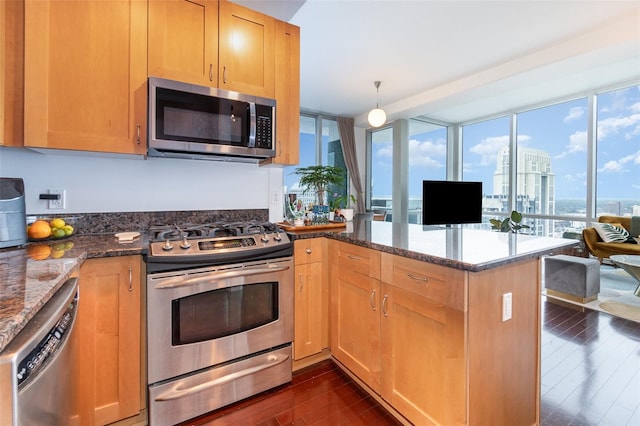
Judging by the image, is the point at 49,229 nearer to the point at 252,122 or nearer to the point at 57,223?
the point at 57,223

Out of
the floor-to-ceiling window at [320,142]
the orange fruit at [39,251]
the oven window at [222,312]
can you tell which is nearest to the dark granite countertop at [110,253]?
the orange fruit at [39,251]

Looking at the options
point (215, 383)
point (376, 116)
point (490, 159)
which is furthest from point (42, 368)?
point (490, 159)

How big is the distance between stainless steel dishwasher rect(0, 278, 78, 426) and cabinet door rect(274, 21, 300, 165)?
58.5 inches

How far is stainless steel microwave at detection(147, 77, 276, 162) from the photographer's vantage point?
1717 millimetres

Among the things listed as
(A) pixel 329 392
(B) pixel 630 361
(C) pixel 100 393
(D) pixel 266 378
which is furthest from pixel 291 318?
(B) pixel 630 361

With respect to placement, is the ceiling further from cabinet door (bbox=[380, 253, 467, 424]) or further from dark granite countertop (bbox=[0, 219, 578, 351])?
cabinet door (bbox=[380, 253, 467, 424])

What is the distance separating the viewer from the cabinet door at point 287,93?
218 cm

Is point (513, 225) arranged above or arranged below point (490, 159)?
below

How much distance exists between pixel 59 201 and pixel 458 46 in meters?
3.93

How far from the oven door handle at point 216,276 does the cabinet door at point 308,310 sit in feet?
0.70

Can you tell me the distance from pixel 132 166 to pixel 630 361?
12.2 ft

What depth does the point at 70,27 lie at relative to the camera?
1582 mm

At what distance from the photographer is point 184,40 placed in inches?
72.9

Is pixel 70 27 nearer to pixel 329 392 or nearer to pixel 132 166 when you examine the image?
pixel 132 166
